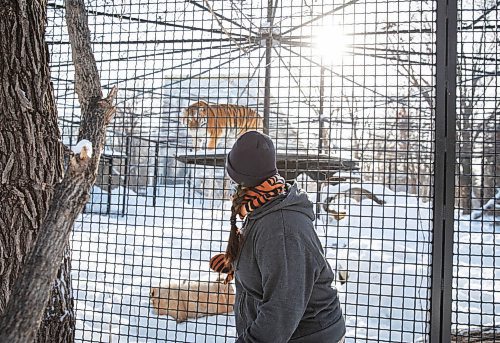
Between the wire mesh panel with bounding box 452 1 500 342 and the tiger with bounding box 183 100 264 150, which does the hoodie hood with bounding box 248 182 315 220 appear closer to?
the wire mesh panel with bounding box 452 1 500 342

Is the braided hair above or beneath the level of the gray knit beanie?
beneath

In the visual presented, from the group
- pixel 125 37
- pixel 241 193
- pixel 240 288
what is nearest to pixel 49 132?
pixel 241 193

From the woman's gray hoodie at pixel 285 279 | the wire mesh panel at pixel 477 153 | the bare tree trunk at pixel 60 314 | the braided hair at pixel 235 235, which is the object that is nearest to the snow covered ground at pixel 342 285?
the wire mesh panel at pixel 477 153

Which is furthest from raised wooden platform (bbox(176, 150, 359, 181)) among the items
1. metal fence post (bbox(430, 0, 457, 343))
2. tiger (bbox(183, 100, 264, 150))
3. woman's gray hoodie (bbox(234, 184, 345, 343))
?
Answer: woman's gray hoodie (bbox(234, 184, 345, 343))

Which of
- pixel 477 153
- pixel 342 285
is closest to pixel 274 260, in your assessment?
pixel 477 153

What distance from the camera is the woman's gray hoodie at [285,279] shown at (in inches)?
66.8

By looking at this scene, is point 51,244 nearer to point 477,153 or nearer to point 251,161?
point 251,161

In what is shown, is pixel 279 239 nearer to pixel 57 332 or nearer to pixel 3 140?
pixel 3 140

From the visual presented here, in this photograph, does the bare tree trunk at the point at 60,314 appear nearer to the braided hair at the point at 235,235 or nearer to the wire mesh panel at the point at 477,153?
the braided hair at the point at 235,235

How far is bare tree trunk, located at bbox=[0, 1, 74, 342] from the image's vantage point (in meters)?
2.21

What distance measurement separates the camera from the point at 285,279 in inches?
66.9

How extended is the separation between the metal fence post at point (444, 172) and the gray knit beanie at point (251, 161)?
1.50 m

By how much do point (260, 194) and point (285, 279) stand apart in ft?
1.23

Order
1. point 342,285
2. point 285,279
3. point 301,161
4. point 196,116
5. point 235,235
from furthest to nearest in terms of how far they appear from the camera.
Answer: point 196,116 < point 342,285 < point 301,161 < point 235,235 < point 285,279
